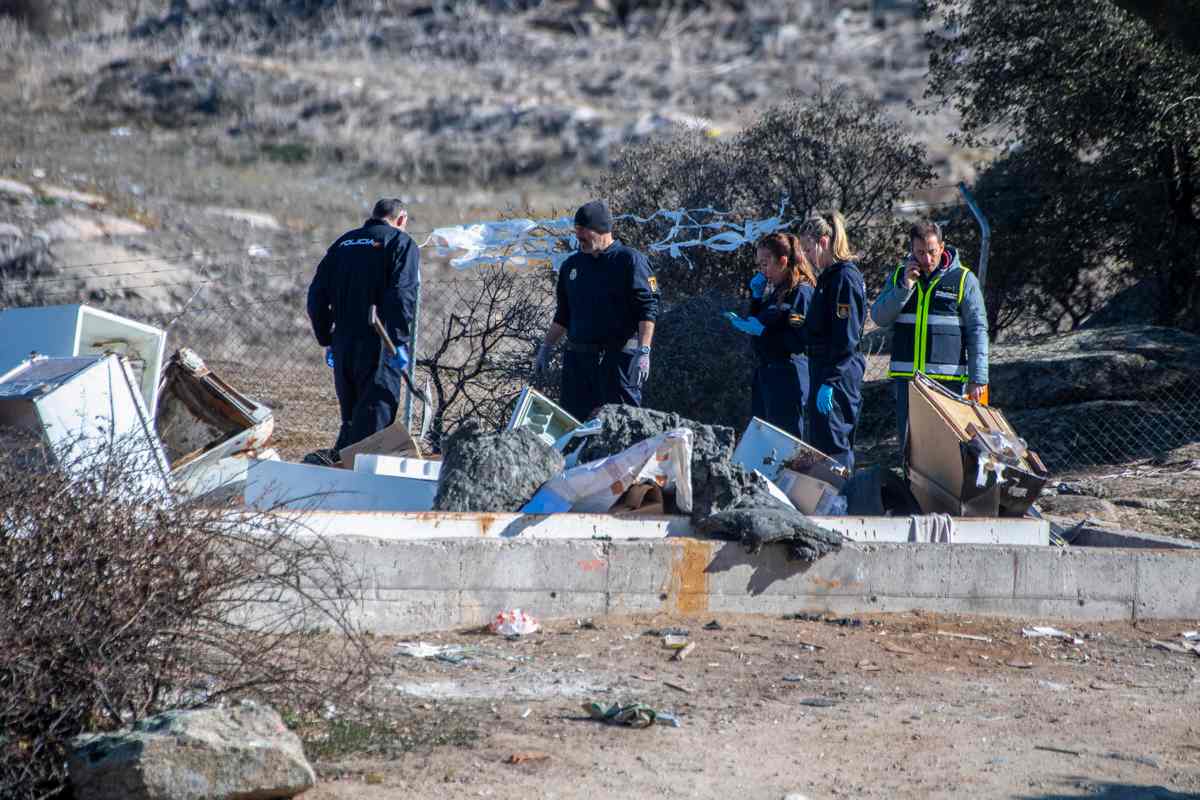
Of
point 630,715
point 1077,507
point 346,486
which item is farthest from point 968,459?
point 346,486

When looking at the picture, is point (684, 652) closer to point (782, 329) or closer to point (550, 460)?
point (550, 460)

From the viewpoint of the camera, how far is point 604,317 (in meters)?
8.25

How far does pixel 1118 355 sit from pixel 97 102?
29.5 metres

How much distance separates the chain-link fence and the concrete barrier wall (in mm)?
2728

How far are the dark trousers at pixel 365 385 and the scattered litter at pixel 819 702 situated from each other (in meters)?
3.81

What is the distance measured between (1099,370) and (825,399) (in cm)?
430

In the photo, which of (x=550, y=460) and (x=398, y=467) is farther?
(x=398, y=467)

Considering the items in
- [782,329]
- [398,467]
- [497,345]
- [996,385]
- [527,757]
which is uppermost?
[782,329]

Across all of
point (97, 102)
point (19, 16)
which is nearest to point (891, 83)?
point (97, 102)

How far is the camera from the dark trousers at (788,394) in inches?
324

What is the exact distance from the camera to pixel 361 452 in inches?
314

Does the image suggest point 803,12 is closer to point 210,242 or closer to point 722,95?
point 722,95

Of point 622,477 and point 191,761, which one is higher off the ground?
point 622,477

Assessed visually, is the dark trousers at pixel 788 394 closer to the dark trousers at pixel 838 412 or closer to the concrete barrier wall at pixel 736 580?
the dark trousers at pixel 838 412
